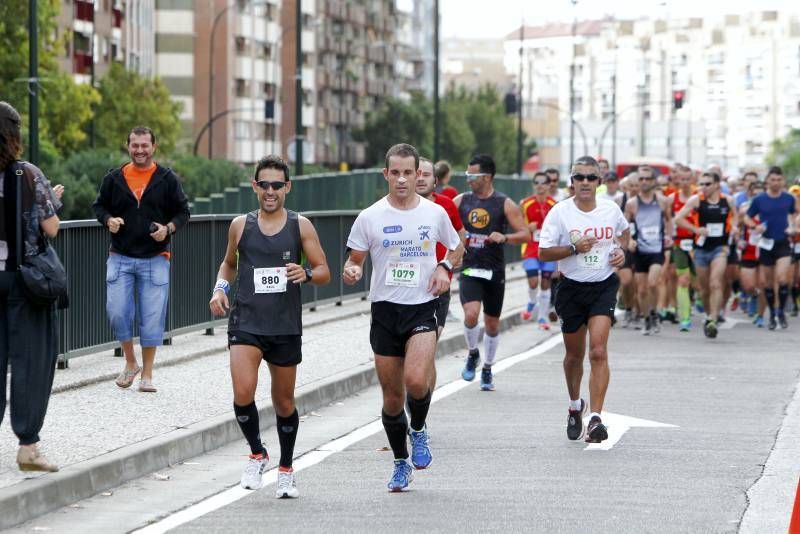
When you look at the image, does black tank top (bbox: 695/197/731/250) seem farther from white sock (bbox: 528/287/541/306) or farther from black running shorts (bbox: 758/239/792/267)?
white sock (bbox: 528/287/541/306)

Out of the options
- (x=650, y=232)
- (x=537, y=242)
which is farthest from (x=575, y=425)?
(x=537, y=242)

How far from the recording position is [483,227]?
15391mm

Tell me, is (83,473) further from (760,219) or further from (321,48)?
(321,48)

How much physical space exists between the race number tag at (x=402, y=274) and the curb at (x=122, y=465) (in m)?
1.68

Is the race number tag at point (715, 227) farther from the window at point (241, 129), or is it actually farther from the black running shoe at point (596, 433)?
the window at point (241, 129)

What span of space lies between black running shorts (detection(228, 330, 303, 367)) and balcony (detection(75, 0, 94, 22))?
67925 mm

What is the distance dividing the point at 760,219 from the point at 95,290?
1105 centimetres

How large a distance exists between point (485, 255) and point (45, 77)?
3910 cm

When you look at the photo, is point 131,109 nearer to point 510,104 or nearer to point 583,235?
point 510,104

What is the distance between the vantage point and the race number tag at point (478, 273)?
15344 mm

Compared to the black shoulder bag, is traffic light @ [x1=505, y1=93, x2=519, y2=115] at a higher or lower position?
higher

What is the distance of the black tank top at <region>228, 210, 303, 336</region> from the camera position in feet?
32.0

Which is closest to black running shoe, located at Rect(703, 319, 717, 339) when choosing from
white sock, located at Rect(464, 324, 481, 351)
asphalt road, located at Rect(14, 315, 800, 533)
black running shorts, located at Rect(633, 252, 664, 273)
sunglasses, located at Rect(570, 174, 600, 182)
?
black running shorts, located at Rect(633, 252, 664, 273)

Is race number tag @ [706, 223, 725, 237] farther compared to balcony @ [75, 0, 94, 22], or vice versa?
balcony @ [75, 0, 94, 22]
